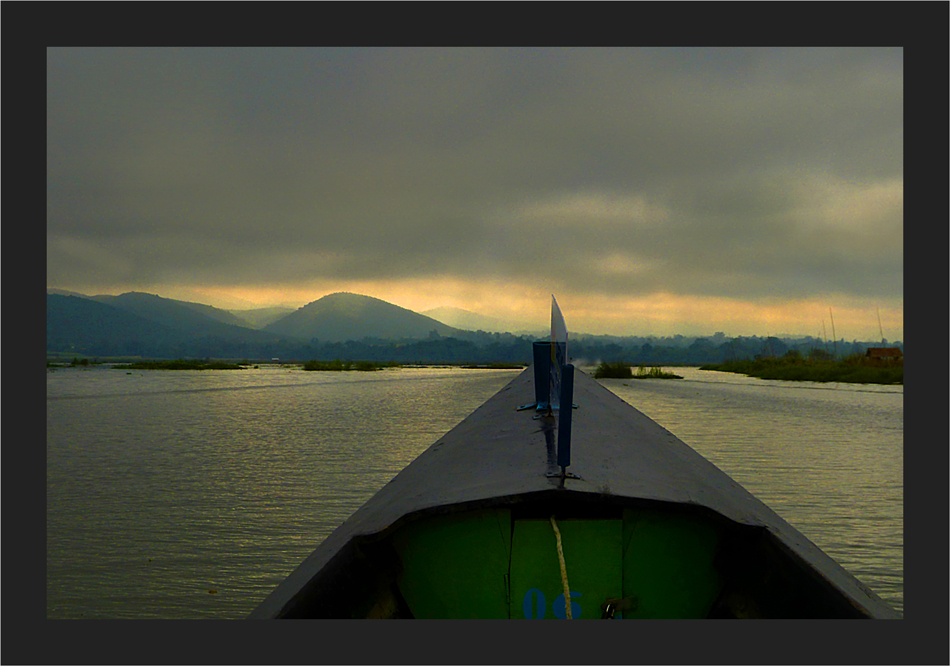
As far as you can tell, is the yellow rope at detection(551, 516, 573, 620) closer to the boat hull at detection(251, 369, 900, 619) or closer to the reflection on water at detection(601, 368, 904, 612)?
the boat hull at detection(251, 369, 900, 619)

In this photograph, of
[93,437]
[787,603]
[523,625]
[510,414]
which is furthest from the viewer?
[93,437]

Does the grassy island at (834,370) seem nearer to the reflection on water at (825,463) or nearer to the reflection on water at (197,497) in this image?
the reflection on water at (825,463)

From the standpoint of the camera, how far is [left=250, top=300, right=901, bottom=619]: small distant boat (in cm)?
237

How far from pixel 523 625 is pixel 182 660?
3.32 ft

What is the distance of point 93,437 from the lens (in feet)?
41.0

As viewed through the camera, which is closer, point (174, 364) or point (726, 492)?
point (726, 492)

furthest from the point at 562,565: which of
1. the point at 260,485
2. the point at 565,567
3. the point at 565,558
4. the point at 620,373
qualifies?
the point at 620,373

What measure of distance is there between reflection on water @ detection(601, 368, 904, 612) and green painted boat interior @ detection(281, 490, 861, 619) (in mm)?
2784

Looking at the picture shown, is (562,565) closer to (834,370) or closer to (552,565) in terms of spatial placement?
(552,565)

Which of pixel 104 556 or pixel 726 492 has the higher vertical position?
pixel 726 492

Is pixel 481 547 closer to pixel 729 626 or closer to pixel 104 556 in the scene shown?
pixel 729 626

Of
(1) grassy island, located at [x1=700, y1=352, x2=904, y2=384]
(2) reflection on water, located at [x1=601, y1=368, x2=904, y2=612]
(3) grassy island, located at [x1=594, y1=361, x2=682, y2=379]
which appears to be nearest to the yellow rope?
(2) reflection on water, located at [x1=601, y1=368, x2=904, y2=612]

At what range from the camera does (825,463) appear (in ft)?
32.6

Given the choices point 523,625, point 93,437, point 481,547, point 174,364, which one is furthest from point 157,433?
point 174,364
